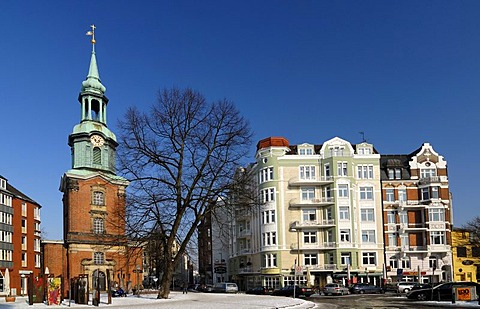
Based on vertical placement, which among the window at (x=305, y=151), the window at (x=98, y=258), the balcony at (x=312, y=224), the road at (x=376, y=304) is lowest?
the road at (x=376, y=304)

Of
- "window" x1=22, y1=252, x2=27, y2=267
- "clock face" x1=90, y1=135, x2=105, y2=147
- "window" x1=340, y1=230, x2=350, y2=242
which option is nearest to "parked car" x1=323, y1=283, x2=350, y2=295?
"window" x1=340, y1=230, x2=350, y2=242

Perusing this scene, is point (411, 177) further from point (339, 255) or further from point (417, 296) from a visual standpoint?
point (417, 296)

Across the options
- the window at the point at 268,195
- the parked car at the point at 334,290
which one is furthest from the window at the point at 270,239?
the parked car at the point at 334,290

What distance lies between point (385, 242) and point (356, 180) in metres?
8.88

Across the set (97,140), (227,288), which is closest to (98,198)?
(97,140)

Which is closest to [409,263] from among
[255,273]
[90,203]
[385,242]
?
[385,242]

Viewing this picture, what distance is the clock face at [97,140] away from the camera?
7788 centimetres

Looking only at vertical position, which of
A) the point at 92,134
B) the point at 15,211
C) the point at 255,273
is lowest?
the point at 255,273

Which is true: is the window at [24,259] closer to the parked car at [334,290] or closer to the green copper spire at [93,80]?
the green copper spire at [93,80]

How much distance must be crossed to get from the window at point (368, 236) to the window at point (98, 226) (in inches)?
1363

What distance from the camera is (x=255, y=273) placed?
259ft

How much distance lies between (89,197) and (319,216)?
30.7 meters

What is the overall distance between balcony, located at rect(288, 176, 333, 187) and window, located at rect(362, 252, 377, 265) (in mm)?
10472

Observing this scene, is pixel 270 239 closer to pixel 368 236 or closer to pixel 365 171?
pixel 368 236
